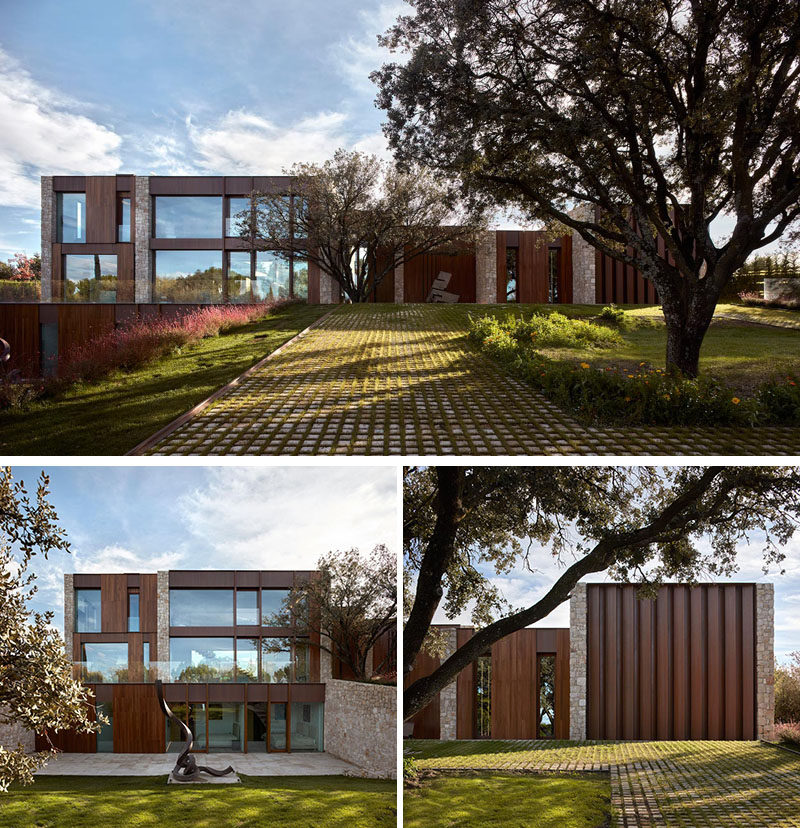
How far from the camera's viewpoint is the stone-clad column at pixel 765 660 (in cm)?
402

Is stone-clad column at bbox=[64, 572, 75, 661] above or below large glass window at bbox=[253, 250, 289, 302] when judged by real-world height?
below

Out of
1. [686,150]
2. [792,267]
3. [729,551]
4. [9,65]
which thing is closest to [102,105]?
[9,65]

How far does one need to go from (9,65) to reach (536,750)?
11687 millimetres

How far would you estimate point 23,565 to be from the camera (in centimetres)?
435

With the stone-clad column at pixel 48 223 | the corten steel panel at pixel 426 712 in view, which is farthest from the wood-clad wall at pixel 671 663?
the stone-clad column at pixel 48 223

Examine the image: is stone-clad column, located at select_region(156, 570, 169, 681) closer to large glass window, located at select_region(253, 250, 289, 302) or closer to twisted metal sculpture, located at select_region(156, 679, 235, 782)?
twisted metal sculpture, located at select_region(156, 679, 235, 782)

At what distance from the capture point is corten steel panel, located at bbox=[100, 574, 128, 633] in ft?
14.3

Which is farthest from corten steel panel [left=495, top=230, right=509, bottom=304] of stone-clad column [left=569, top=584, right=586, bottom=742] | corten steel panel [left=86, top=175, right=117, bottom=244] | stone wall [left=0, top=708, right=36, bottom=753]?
stone wall [left=0, top=708, right=36, bottom=753]

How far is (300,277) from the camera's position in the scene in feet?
57.7

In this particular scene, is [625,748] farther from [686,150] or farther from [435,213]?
[435,213]

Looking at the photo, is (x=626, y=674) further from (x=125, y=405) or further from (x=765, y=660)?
(x=125, y=405)

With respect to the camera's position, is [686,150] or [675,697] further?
[686,150]

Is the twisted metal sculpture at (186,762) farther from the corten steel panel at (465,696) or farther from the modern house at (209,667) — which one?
the corten steel panel at (465,696)

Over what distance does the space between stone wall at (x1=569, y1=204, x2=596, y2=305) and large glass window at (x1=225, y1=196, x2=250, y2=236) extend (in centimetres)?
1024
